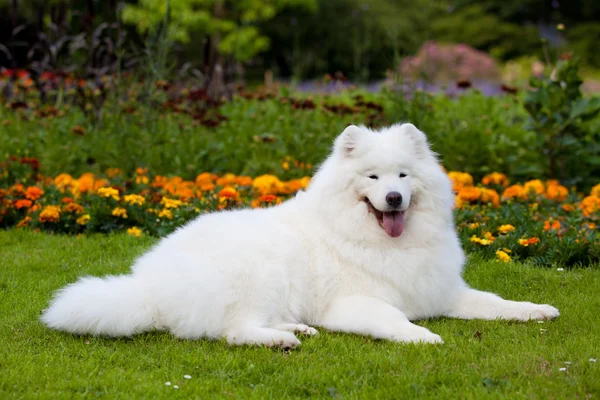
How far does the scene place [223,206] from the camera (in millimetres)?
6484

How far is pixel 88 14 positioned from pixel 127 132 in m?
2.59

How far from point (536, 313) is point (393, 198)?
1.14 m

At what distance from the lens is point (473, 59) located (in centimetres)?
2209

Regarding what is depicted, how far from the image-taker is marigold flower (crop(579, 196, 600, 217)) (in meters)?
6.56

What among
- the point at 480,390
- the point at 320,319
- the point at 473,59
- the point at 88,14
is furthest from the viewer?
the point at 473,59

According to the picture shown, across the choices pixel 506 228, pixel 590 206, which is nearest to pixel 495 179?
pixel 590 206

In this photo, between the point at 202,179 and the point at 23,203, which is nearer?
the point at 23,203

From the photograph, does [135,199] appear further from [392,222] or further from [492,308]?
[492,308]

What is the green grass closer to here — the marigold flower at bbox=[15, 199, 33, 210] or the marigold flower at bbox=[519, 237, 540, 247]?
the marigold flower at bbox=[519, 237, 540, 247]

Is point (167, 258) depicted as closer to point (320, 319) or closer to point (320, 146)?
point (320, 319)

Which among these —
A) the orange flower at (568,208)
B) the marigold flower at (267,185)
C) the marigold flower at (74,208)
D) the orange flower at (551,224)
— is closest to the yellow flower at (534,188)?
the orange flower at (568,208)

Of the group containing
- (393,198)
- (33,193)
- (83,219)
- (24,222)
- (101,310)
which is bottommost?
(24,222)

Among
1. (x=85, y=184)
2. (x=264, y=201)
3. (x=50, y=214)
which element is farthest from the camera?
(x=85, y=184)

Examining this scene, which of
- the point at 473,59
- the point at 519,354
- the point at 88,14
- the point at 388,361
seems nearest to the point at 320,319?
the point at 388,361
